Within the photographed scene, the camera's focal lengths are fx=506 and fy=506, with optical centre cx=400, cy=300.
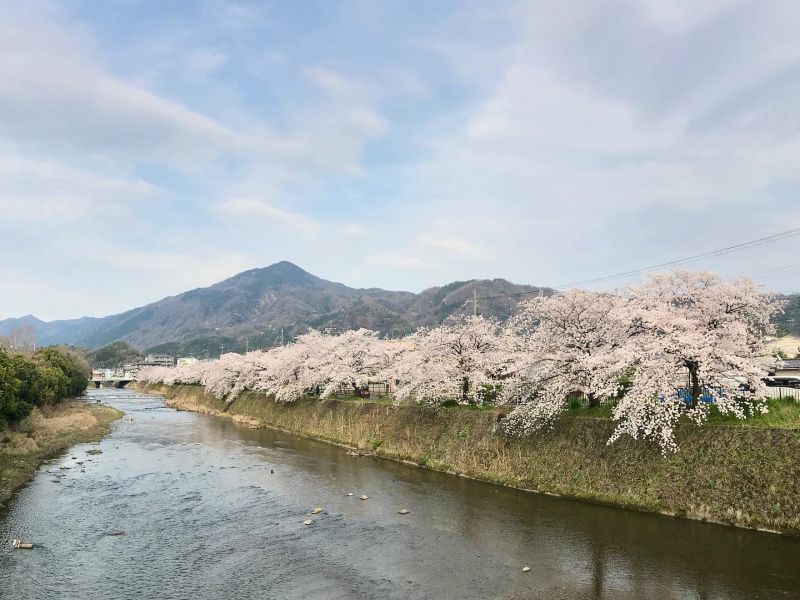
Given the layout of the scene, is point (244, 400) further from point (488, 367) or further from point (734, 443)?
point (734, 443)

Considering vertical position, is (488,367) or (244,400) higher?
(488,367)

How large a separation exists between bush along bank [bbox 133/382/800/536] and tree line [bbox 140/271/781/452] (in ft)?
3.04

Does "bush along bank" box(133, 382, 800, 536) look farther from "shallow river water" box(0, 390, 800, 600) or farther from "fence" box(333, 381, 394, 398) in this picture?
"fence" box(333, 381, 394, 398)

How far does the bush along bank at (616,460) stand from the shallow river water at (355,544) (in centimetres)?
105

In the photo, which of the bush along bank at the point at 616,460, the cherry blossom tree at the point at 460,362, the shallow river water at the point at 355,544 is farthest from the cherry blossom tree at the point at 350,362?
the shallow river water at the point at 355,544

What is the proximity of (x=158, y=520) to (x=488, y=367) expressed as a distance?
24.2 meters

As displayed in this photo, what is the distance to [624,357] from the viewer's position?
79.6 ft

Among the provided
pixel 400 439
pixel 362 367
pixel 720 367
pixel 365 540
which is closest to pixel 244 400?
pixel 362 367

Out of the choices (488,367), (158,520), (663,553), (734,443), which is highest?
(488,367)

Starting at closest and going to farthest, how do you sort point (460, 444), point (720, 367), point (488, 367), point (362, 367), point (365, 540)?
point (365, 540), point (720, 367), point (460, 444), point (488, 367), point (362, 367)

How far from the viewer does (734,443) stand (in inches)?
866

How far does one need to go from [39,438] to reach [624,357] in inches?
1725

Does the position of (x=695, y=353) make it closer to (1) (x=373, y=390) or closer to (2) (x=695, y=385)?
(2) (x=695, y=385)

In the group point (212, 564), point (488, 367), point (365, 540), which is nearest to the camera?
point (212, 564)
